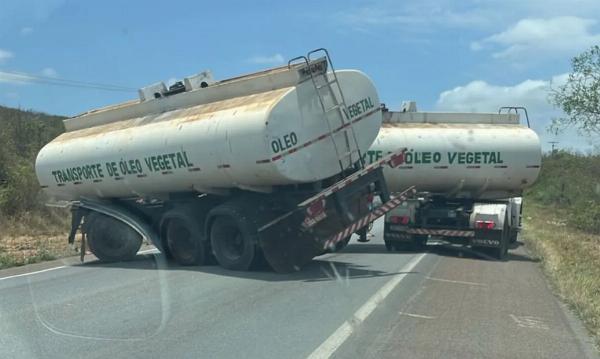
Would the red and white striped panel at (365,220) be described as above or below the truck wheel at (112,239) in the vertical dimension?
above

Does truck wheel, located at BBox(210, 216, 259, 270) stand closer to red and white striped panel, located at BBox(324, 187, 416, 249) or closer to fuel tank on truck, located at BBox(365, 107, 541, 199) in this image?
red and white striped panel, located at BBox(324, 187, 416, 249)

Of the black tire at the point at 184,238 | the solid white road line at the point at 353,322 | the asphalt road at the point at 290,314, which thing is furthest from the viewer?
the black tire at the point at 184,238

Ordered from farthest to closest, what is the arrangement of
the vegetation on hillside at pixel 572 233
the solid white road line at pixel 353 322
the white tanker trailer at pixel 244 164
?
the white tanker trailer at pixel 244 164, the vegetation on hillside at pixel 572 233, the solid white road line at pixel 353 322

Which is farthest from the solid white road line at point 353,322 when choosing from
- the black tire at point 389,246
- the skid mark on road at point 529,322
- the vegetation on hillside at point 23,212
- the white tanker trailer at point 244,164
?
the vegetation on hillside at point 23,212

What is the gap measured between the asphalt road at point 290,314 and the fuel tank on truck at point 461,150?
Answer: 3752 millimetres

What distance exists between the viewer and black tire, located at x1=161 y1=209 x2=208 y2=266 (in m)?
13.9

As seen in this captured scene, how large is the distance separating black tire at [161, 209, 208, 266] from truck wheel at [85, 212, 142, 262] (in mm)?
1365

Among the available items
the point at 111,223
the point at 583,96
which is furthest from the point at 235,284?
the point at 583,96

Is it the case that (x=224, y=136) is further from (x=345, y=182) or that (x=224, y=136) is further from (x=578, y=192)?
(x=578, y=192)

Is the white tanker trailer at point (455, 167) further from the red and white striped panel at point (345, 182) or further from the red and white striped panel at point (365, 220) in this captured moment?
the red and white striped panel at point (345, 182)

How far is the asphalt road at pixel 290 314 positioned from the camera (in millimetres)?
6867

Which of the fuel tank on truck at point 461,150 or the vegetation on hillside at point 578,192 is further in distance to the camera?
the vegetation on hillside at point 578,192

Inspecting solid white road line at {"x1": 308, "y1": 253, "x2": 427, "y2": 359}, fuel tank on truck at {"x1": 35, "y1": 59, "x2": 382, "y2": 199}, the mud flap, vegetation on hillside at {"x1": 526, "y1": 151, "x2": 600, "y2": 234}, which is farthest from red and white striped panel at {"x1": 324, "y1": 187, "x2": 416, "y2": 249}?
vegetation on hillside at {"x1": 526, "y1": 151, "x2": 600, "y2": 234}

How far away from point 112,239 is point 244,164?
5.43 m
